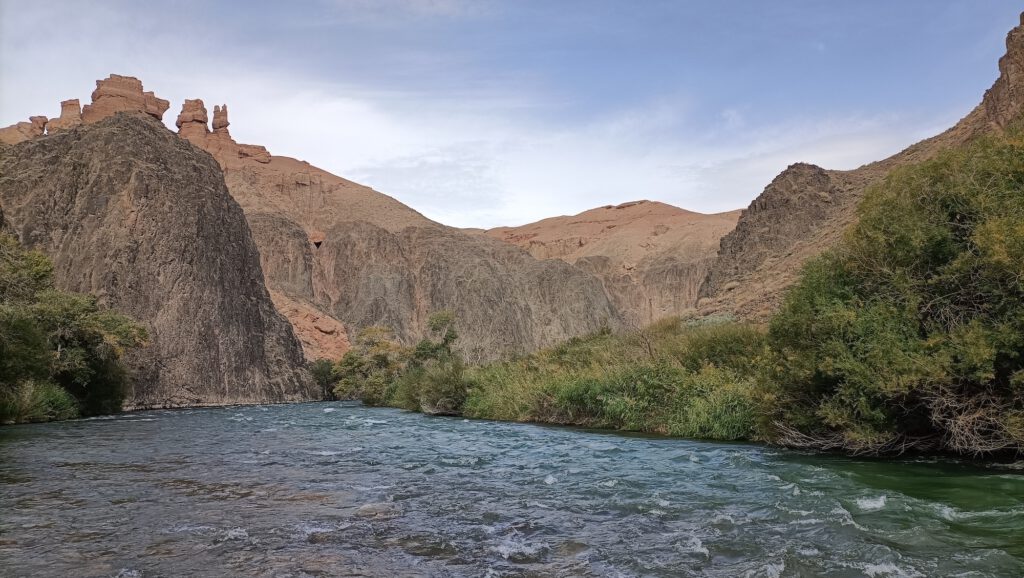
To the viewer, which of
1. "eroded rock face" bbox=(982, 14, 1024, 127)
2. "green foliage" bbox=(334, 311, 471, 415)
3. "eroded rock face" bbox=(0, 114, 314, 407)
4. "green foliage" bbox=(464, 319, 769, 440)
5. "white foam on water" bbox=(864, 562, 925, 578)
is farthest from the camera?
"eroded rock face" bbox=(0, 114, 314, 407)

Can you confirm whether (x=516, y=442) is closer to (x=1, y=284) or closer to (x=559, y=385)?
(x=559, y=385)

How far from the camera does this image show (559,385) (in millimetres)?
26750

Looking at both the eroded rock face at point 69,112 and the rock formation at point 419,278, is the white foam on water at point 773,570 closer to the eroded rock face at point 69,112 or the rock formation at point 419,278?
the rock formation at point 419,278

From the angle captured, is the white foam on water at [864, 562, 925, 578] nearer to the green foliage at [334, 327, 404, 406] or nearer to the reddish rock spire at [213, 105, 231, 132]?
the green foliage at [334, 327, 404, 406]

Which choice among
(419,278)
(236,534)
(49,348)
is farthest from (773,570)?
(419,278)

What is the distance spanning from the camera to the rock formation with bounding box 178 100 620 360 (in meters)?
113

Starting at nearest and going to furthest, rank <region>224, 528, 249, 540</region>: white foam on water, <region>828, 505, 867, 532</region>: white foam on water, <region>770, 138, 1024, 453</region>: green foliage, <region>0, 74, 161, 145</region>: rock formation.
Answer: <region>224, 528, 249, 540</region>: white foam on water
<region>828, 505, 867, 532</region>: white foam on water
<region>770, 138, 1024, 453</region>: green foliage
<region>0, 74, 161, 145</region>: rock formation

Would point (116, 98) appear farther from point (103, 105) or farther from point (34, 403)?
point (34, 403)

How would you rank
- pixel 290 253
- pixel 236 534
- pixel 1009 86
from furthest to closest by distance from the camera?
pixel 290 253
pixel 1009 86
pixel 236 534

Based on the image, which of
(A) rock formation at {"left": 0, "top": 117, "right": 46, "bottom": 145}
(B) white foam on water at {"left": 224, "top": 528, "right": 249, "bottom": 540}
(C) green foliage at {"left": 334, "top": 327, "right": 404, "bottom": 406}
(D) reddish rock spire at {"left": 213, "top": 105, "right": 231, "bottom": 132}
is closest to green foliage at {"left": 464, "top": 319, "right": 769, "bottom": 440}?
(B) white foam on water at {"left": 224, "top": 528, "right": 249, "bottom": 540}

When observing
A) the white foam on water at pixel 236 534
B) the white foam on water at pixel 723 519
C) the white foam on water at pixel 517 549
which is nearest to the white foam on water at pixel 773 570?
the white foam on water at pixel 723 519

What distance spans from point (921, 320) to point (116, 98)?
139346mm

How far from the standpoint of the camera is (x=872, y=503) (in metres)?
9.54

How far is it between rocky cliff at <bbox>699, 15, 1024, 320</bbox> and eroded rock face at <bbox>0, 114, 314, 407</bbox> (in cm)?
4298
